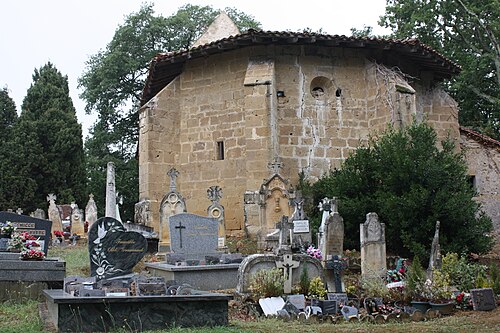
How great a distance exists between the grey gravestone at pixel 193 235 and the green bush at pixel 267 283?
295 cm

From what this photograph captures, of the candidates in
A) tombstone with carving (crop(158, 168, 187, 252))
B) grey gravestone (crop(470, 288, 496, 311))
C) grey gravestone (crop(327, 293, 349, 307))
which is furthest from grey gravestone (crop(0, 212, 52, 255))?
grey gravestone (crop(470, 288, 496, 311))

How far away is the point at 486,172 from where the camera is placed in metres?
20.2

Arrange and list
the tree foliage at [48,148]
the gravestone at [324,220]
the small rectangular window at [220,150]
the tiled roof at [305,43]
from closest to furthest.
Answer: the gravestone at [324,220]
the tiled roof at [305,43]
the small rectangular window at [220,150]
the tree foliage at [48,148]

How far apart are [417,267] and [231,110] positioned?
9699 millimetres

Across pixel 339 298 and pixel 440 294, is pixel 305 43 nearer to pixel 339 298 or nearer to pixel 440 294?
pixel 339 298

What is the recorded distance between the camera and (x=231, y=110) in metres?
18.8

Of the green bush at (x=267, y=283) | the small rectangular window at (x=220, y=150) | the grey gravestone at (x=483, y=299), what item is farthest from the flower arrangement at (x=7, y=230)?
the grey gravestone at (x=483, y=299)

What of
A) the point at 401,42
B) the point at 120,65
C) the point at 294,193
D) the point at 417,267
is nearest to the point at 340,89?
the point at 401,42

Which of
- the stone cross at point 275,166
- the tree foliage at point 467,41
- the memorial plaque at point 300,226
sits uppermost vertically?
the tree foliage at point 467,41

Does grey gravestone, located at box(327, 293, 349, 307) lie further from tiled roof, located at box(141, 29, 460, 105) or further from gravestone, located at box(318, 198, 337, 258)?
tiled roof, located at box(141, 29, 460, 105)

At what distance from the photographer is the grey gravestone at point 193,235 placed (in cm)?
1315

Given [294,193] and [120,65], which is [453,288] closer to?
[294,193]

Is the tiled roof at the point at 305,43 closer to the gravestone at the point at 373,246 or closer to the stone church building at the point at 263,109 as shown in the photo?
the stone church building at the point at 263,109

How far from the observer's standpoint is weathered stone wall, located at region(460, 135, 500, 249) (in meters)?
19.9
